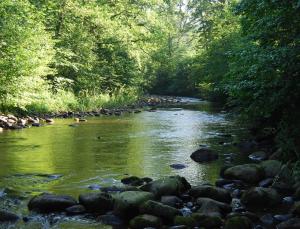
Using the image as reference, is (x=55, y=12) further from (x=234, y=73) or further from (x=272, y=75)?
(x=272, y=75)

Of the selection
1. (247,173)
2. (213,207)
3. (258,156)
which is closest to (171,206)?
(213,207)

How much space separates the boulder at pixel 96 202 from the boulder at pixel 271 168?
3702 millimetres

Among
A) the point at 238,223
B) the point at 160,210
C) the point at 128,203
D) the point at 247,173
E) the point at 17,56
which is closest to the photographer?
the point at 238,223

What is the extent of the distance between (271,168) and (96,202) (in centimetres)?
412

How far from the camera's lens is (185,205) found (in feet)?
26.1

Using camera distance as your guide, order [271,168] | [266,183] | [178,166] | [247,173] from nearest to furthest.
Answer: [266,183]
[247,173]
[271,168]
[178,166]

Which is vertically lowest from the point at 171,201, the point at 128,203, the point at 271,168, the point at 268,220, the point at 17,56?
the point at 268,220

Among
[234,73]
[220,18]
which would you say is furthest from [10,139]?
[220,18]

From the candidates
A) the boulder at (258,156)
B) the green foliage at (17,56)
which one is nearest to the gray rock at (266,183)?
the boulder at (258,156)

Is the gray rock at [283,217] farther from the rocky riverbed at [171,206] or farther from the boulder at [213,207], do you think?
the boulder at [213,207]

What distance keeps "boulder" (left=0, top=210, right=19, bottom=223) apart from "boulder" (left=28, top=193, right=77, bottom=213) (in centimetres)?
47

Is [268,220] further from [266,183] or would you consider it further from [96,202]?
[96,202]

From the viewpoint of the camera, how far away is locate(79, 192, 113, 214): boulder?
762cm

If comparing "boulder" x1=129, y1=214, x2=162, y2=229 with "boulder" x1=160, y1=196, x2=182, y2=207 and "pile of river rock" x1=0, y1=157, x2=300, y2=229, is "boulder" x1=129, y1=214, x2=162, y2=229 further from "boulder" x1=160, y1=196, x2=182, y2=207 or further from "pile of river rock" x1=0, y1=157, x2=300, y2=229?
"boulder" x1=160, y1=196, x2=182, y2=207
